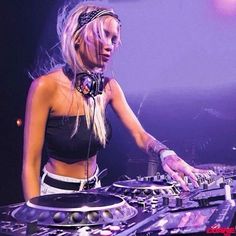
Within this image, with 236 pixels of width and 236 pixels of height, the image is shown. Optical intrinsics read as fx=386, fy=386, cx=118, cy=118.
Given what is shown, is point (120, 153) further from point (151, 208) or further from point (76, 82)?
point (151, 208)

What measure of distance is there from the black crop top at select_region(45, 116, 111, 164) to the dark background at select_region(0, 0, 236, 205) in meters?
0.70

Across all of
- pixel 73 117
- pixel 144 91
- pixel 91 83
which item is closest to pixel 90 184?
pixel 73 117

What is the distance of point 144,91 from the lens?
8.96 feet

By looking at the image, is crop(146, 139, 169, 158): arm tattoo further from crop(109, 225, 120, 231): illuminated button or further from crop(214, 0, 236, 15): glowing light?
crop(214, 0, 236, 15): glowing light

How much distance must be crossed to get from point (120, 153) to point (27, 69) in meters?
0.93

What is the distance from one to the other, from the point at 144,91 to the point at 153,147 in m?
1.00

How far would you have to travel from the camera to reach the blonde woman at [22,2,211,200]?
1.67m

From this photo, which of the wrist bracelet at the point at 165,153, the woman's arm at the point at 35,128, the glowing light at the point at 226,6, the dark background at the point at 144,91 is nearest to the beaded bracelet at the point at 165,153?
the wrist bracelet at the point at 165,153

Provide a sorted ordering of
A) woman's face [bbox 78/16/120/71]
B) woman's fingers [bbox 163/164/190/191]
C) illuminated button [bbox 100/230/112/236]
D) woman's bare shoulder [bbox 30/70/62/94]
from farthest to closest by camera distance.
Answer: woman's face [bbox 78/16/120/71] < woman's bare shoulder [bbox 30/70/62/94] < woman's fingers [bbox 163/164/190/191] < illuminated button [bbox 100/230/112/236]

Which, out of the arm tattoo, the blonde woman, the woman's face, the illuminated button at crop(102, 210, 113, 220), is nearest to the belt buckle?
the blonde woman

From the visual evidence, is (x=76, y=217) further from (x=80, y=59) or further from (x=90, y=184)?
(x=80, y=59)

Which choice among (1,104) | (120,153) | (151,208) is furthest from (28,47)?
(151,208)

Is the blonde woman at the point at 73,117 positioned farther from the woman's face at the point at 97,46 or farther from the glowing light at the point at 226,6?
the glowing light at the point at 226,6

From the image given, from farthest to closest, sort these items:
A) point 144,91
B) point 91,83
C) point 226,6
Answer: point 144,91 → point 226,6 → point 91,83
